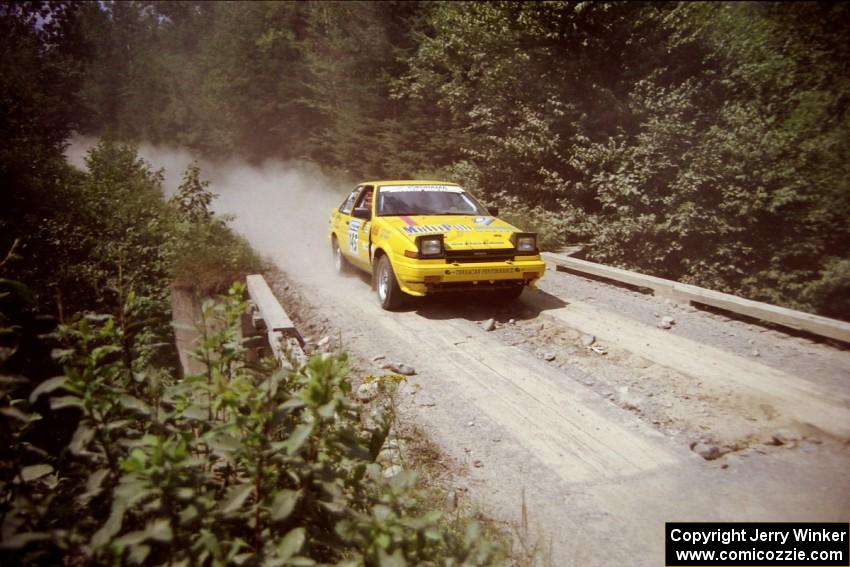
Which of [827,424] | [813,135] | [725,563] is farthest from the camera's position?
[813,135]

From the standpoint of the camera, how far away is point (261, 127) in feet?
96.4

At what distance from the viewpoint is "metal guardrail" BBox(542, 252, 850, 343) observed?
198 inches

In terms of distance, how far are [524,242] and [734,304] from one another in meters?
2.55

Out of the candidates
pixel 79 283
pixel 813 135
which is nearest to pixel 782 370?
pixel 813 135

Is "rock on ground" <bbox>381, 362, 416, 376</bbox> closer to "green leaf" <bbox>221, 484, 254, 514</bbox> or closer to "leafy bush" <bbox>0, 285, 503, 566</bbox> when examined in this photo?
"leafy bush" <bbox>0, 285, 503, 566</bbox>

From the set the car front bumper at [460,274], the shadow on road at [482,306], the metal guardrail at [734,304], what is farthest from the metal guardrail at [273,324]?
the metal guardrail at [734,304]

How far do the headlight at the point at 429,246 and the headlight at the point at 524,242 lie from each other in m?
1.00

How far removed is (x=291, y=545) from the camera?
167 centimetres

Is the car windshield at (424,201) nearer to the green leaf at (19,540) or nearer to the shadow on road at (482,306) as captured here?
the shadow on road at (482,306)

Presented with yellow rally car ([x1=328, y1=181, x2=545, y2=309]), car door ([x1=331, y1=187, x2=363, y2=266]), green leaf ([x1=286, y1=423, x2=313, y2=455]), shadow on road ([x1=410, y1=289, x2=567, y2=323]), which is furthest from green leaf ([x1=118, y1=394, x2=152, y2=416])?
car door ([x1=331, y1=187, x2=363, y2=266])

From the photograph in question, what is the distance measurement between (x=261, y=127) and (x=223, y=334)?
99.1ft

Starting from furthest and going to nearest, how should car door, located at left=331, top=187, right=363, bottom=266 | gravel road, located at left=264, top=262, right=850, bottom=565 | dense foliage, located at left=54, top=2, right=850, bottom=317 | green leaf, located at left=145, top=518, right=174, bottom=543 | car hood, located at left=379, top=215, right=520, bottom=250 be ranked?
dense foliage, located at left=54, top=2, right=850, bottom=317, car door, located at left=331, top=187, right=363, bottom=266, car hood, located at left=379, top=215, right=520, bottom=250, gravel road, located at left=264, top=262, right=850, bottom=565, green leaf, located at left=145, top=518, right=174, bottom=543

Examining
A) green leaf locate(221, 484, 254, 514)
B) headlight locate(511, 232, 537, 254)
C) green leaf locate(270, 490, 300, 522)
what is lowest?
green leaf locate(270, 490, 300, 522)

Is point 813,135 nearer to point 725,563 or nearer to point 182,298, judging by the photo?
point 725,563
